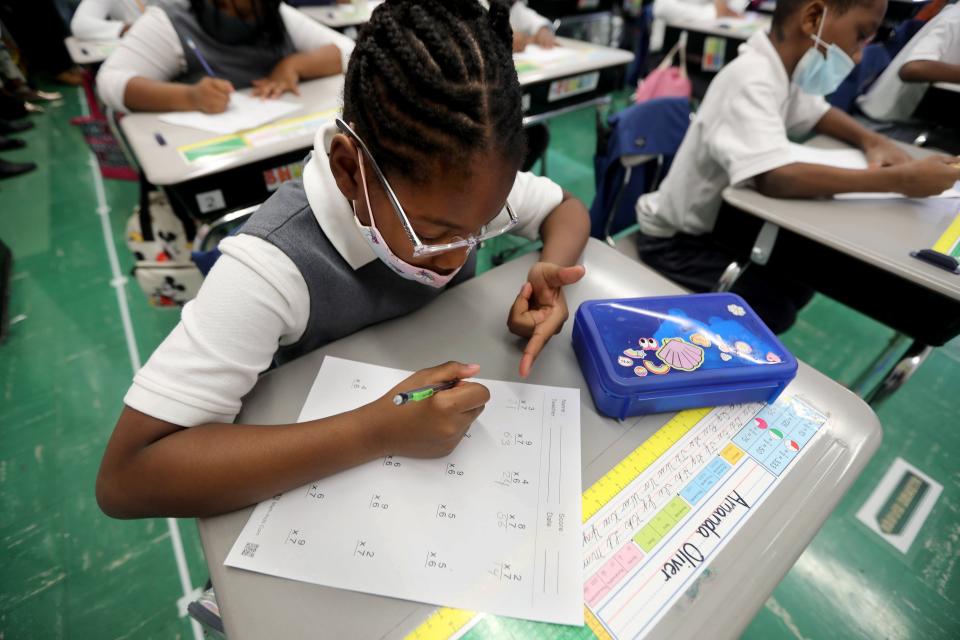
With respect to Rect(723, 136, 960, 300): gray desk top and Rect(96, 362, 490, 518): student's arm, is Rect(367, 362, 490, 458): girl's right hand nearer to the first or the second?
Rect(96, 362, 490, 518): student's arm

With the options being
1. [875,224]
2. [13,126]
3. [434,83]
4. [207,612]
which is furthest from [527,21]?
[13,126]

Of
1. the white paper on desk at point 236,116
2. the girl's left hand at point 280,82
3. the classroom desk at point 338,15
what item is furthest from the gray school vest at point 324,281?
the classroom desk at point 338,15

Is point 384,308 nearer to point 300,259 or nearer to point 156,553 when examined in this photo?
point 300,259

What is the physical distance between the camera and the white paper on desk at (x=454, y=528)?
46 centimetres

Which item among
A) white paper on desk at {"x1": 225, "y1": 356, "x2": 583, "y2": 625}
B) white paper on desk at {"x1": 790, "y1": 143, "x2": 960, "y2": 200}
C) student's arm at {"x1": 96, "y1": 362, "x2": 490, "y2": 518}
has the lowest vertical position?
white paper on desk at {"x1": 225, "y1": 356, "x2": 583, "y2": 625}

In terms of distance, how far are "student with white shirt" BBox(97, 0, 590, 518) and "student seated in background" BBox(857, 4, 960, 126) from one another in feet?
7.19

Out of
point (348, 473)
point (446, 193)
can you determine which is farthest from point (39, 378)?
point (446, 193)

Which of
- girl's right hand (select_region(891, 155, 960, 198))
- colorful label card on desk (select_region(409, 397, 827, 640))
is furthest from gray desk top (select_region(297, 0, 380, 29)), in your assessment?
colorful label card on desk (select_region(409, 397, 827, 640))

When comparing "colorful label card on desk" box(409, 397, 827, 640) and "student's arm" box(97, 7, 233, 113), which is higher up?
"student's arm" box(97, 7, 233, 113)

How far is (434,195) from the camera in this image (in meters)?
0.53

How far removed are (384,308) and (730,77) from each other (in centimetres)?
117

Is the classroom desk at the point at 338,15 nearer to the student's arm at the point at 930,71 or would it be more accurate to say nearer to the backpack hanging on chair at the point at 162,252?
the backpack hanging on chair at the point at 162,252

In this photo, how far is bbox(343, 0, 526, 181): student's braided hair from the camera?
48 centimetres

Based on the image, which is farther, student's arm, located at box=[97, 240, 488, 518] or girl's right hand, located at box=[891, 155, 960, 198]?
girl's right hand, located at box=[891, 155, 960, 198]
